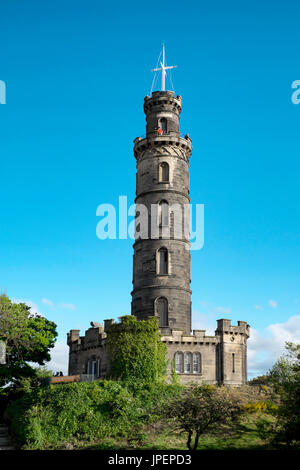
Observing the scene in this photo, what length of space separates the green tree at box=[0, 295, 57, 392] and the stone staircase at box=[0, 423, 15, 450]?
18.0 ft

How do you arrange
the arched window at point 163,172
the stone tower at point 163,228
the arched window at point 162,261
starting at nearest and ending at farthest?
the stone tower at point 163,228 < the arched window at point 162,261 < the arched window at point 163,172

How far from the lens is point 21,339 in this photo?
1987 inches

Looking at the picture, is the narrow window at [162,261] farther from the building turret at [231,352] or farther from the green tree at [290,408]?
the green tree at [290,408]

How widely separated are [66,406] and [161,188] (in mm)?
23256

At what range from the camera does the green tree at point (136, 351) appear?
43625 mm

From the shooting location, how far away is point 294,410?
2789 cm

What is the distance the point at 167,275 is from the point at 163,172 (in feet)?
34.2

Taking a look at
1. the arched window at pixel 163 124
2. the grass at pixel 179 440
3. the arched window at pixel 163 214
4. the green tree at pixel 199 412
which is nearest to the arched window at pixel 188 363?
the grass at pixel 179 440

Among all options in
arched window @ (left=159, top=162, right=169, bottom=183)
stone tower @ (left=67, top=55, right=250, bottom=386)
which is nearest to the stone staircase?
stone tower @ (left=67, top=55, right=250, bottom=386)

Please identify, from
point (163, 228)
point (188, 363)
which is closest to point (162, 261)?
point (163, 228)

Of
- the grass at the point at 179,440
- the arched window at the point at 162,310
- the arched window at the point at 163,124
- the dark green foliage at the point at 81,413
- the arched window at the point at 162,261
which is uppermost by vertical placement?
the arched window at the point at 163,124
